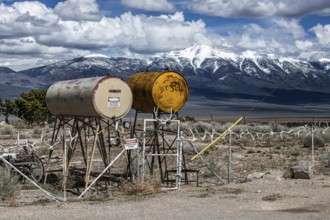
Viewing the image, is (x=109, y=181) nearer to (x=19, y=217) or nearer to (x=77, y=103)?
(x=77, y=103)

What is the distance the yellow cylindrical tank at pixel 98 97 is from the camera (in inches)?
660

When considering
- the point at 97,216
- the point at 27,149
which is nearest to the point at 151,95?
the point at 27,149

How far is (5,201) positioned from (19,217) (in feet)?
8.56

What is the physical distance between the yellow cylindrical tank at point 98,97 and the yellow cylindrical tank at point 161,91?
81 centimetres

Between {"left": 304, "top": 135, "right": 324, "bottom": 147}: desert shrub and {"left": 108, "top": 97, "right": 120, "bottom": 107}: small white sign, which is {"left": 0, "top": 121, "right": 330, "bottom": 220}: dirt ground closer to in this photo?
{"left": 108, "top": 97, "right": 120, "bottom": 107}: small white sign

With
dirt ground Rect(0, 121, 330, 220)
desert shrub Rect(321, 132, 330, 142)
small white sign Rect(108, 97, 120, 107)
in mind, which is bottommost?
dirt ground Rect(0, 121, 330, 220)

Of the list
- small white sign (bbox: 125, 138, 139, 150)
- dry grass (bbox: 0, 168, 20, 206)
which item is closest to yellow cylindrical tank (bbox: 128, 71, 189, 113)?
small white sign (bbox: 125, 138, 139, 150)

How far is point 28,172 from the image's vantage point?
1884 cm

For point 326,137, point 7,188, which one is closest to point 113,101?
point 7,188

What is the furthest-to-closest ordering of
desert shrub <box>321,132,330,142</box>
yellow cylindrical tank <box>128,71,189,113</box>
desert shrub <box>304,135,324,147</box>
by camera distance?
desert shrub <box>321,132,330,142</box>
desert shrub <box>304,135,324,147</box>
yellow cylindrical tank <box>128,71,189,113</box>

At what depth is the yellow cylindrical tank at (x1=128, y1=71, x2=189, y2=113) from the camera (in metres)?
18.1

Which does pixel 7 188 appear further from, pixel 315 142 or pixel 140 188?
pixel 315 142

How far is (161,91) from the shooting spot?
1814cm

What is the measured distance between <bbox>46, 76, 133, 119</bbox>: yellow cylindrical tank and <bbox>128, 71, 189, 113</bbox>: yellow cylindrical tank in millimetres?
807
